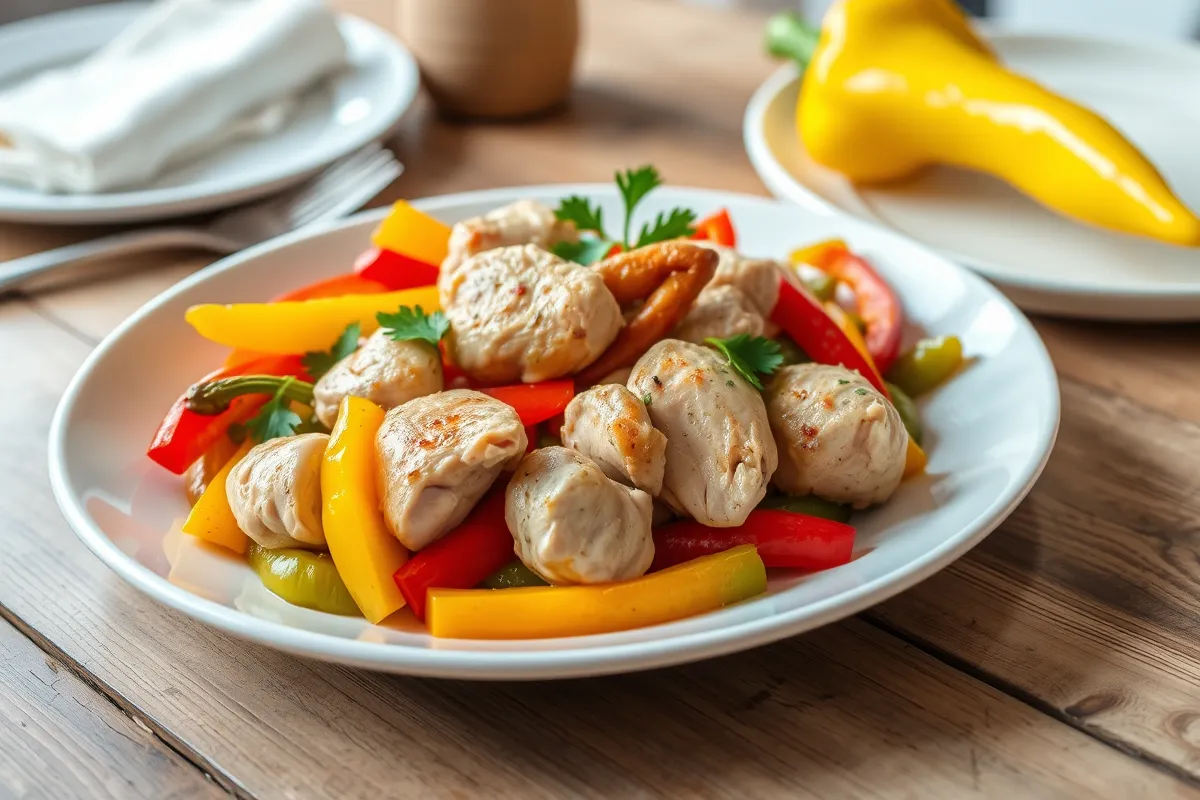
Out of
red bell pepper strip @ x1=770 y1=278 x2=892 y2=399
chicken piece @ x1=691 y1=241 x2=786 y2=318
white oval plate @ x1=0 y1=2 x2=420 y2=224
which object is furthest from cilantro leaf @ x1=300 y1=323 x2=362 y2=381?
white oval plate @ x1=0 y1=2 x2=420 y2=224

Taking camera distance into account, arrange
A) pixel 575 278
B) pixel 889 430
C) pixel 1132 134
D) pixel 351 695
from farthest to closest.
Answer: pixel 1132 134, pixel 575 278, pixel 889 430, pixel 351 695

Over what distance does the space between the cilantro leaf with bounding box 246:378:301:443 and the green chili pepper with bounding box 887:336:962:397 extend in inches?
37.3

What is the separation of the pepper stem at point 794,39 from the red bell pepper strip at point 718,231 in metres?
1.16

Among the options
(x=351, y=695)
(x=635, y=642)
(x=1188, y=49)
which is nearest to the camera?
(x=635, y=642)

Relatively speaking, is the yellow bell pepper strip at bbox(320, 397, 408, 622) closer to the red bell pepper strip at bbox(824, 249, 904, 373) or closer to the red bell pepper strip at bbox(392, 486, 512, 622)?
the red bell pepper strip at bbox(392, 486, 512, 622)

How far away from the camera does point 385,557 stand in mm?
1417

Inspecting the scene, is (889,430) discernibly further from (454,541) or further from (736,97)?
(736,97)

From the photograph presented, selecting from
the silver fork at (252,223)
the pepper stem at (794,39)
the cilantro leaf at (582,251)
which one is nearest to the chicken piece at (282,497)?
the cilantro leaf at (582,251)

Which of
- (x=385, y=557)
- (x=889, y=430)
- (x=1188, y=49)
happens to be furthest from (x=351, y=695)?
(x=1188, y=49)

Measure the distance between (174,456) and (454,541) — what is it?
0.46 m

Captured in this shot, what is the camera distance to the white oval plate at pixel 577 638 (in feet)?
4.02

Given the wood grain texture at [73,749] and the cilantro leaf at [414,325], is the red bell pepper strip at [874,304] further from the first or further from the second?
the wood grain texture at [73,749]

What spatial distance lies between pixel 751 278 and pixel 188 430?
33.1 inches

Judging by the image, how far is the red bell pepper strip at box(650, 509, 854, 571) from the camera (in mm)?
1451
